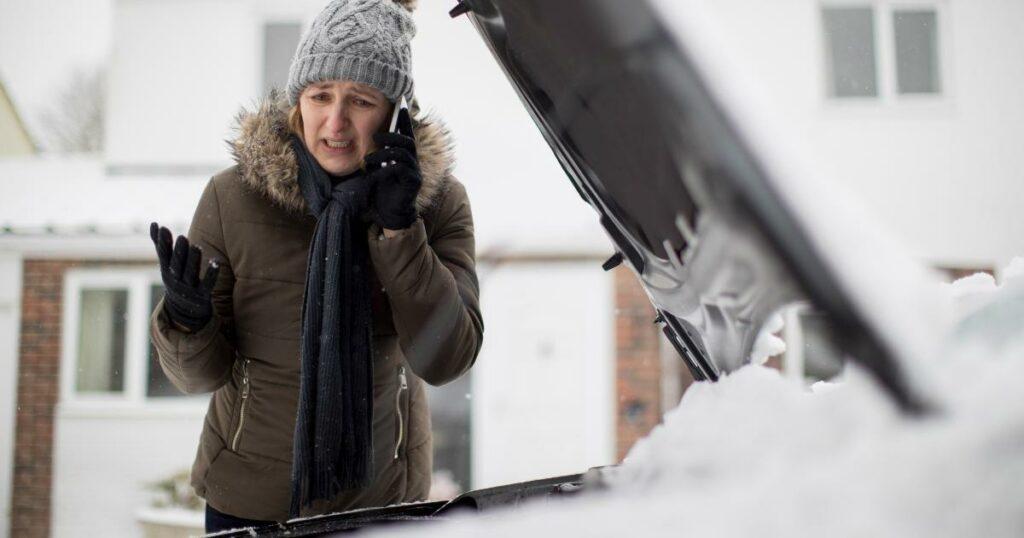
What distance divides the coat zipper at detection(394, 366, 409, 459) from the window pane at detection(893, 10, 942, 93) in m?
7.54

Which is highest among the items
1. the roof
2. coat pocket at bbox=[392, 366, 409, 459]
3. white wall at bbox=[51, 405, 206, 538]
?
the roof

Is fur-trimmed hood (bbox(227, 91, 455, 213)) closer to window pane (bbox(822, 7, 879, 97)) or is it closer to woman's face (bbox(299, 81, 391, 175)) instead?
woman's face (bbox(299, 81, 391, 175))

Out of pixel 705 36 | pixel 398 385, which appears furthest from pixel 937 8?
pixel 705 36

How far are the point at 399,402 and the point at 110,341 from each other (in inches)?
292

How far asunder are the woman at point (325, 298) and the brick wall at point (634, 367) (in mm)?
5511

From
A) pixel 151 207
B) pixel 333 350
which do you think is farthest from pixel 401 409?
pixel 151 207

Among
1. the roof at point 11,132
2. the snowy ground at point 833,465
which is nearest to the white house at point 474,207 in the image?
the roof at point 11,132

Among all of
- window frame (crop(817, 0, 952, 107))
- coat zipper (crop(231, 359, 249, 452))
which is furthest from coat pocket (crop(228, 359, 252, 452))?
window frame (crop(817, 0, 952, 107))

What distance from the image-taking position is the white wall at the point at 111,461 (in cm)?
770

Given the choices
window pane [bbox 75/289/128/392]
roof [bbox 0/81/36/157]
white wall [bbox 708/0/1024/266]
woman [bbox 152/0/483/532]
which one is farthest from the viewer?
roof [bbox 0/81/36/157]

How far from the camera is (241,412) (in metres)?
1.77

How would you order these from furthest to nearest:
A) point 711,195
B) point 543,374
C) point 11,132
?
point 11,132 < point 543,374 < point 711,195

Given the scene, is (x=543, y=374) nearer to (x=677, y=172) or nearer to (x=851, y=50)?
(x=851, y=50)

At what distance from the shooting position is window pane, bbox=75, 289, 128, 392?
8.06 m
